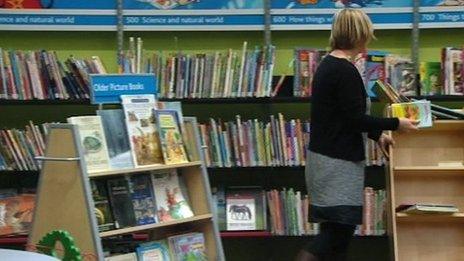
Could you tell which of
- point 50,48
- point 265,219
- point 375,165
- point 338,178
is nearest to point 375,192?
point 375,165

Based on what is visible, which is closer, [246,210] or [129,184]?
[129,184]

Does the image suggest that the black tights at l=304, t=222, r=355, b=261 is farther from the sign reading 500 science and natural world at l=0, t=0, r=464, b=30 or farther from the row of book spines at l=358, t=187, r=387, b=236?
the sign reading 500 science and natural world at l=0, t=0, r=464, b=30

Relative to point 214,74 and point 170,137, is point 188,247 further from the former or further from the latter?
point 214,74

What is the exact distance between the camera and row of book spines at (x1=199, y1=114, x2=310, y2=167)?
3.86 m

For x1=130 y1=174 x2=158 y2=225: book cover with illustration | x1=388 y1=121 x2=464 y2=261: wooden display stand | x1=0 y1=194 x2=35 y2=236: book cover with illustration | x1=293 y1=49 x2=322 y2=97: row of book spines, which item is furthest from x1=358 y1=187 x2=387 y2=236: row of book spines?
x1=0 y1=194 x2=35 y2=236: book cover with illustration

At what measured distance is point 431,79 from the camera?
12.7ft

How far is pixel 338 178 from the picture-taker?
278cm

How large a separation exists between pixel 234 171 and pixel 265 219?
0.46 metres

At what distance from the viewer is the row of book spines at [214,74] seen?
3.84m

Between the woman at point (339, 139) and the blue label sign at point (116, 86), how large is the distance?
0.83m

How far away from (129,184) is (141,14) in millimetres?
1531

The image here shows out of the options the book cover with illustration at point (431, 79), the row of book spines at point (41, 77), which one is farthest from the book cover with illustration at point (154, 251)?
the book cover with illustration at point (431, 79)

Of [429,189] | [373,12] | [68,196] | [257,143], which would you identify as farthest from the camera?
[373,12]

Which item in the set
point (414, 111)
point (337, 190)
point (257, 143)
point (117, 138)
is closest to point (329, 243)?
point (337, 190)
